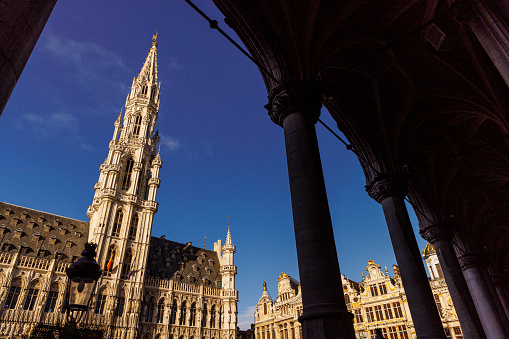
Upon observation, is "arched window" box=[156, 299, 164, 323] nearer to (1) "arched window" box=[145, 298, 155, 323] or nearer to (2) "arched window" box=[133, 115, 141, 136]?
(1) "arched window" box=[145, 298, 155, 323]

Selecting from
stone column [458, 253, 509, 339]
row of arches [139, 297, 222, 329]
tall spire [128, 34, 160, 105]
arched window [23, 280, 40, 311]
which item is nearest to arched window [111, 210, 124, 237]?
arched window [23, 280, 40, 311]

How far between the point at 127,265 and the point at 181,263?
10.4m

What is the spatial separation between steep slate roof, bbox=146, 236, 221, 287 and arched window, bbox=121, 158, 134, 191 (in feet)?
35.4

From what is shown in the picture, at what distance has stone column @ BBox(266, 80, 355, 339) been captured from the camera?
18.1ft

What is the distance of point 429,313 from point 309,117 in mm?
7687

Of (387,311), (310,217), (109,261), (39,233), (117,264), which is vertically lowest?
(310,217)

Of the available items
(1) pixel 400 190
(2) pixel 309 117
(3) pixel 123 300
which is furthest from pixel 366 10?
(3) pixel 123 300

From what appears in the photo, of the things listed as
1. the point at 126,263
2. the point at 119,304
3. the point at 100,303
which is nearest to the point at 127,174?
the point at 126,263

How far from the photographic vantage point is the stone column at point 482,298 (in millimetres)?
16047

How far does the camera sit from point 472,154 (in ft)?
57.1

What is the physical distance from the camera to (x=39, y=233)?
35.7m

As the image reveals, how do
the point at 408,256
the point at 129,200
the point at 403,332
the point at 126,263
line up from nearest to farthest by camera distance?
the point at 408,256
the point at 403,332
the point at 126,263
the point at 129,200

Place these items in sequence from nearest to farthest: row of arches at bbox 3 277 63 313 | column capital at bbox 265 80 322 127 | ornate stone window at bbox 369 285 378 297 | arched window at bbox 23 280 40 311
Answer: column capital at bbox 265 80 322 127 → row of arches at bbox 3 277 63 313 → arched window at bbox 23 280 40 311 → ornate stone window at bbox 369 285 378 297

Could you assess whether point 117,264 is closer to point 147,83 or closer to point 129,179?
point 129,179
